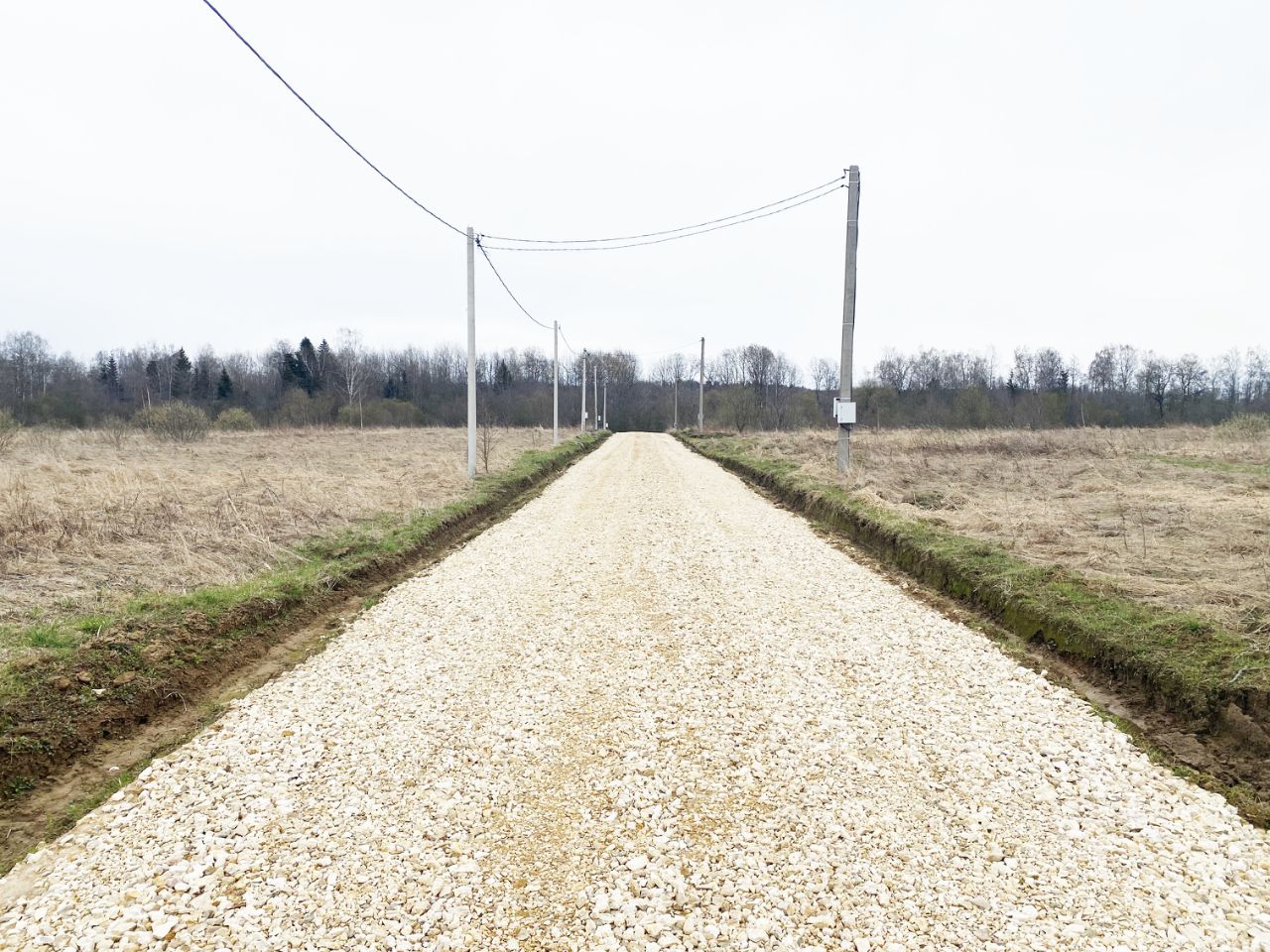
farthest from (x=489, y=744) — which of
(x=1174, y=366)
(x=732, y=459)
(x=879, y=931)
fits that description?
(x=1174, y=366)

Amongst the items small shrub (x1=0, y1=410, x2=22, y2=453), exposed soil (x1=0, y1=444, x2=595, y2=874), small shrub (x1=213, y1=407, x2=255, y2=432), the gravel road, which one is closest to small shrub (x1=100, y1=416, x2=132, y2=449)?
small shrub (x1=0, y1=410, x2=22, y2=453)

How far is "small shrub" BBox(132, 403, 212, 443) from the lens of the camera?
35938 mm

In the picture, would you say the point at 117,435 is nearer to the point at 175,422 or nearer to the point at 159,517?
the point at 175,422

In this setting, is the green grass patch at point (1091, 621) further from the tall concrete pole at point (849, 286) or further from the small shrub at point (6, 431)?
the small shrub at point (6, 431)

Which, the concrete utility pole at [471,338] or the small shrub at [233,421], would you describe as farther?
the small shrub at [233,421]

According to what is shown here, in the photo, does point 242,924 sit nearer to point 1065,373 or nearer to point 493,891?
point 493,891

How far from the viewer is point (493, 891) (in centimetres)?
310

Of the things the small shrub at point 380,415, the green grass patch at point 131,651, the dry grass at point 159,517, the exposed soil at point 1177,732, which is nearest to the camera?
the exposed soil at point 1177,732

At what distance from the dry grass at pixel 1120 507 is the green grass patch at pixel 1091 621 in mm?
395

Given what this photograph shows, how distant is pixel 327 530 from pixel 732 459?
19511mm

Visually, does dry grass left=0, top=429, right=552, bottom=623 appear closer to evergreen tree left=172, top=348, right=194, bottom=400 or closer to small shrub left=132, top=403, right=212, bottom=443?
small shrub left=132, top=403, right=212, bottom=443

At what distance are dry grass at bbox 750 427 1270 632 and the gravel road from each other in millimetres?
2744

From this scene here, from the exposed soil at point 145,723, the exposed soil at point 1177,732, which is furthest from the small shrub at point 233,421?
the exposed soil at point 1177,732

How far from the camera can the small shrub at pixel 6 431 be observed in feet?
78.2
